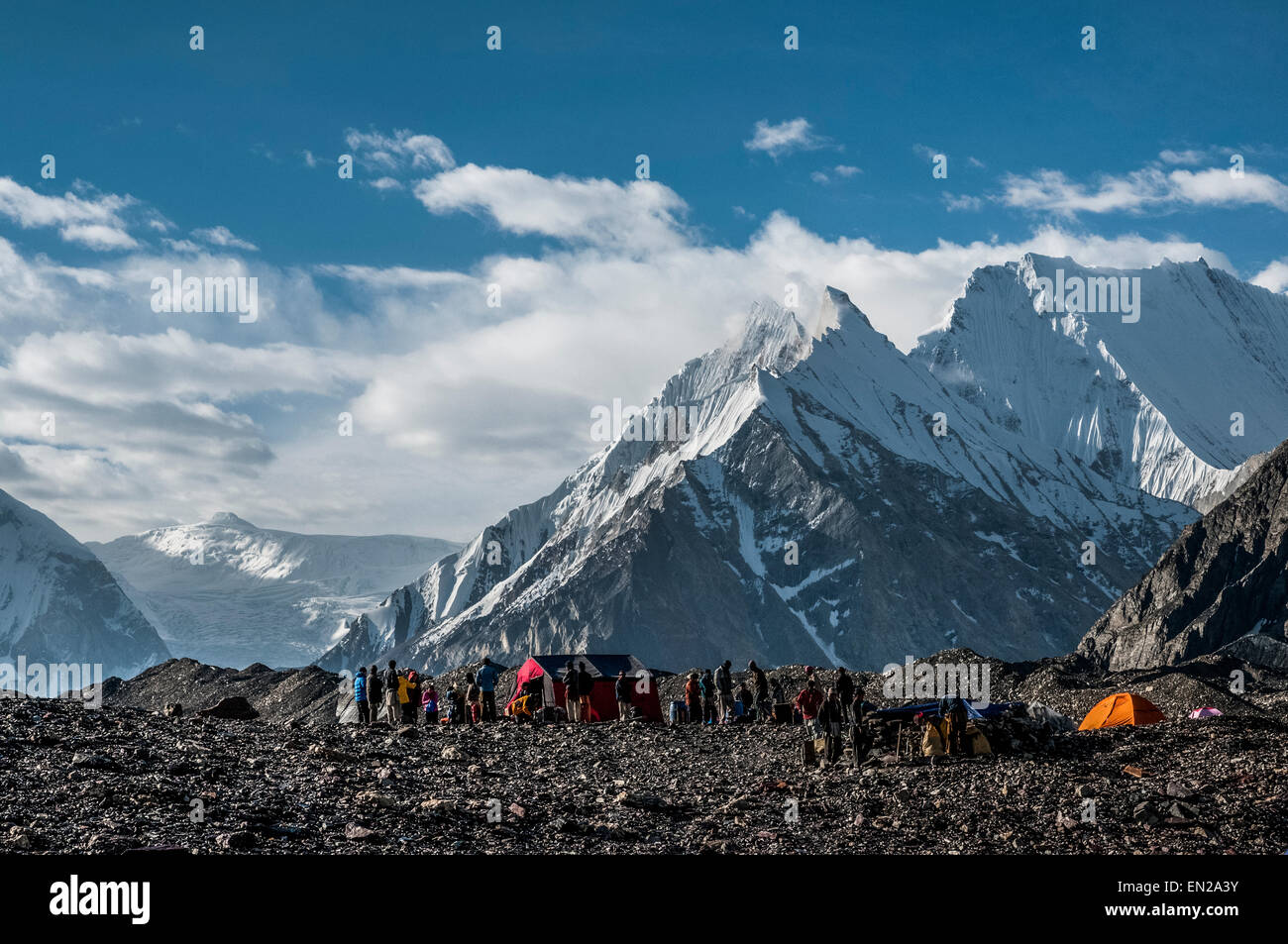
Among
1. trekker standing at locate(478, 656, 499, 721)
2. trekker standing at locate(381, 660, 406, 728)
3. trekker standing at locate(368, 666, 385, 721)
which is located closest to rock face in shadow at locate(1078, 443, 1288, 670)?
trekker standing at locate(478, 656, 499, 721)

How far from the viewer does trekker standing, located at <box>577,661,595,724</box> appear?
1667 inches

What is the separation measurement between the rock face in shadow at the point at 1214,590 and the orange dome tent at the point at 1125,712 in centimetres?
11983

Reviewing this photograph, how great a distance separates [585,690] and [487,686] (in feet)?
11.1

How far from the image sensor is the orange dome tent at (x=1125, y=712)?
43.5 m

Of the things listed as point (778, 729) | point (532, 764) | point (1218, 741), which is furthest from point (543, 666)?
point (1218, 741)

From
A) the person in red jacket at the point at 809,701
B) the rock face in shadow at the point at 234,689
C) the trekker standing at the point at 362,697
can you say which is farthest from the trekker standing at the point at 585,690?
the rock face in shadow at the point at 234,689

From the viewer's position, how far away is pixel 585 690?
1672 inches

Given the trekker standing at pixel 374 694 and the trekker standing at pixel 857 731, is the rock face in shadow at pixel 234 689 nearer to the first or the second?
the trekker standing at pixel 374 694

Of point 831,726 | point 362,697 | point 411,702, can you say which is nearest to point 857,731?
point 831,726

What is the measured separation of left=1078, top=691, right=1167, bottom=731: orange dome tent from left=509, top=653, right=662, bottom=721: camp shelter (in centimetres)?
1470
